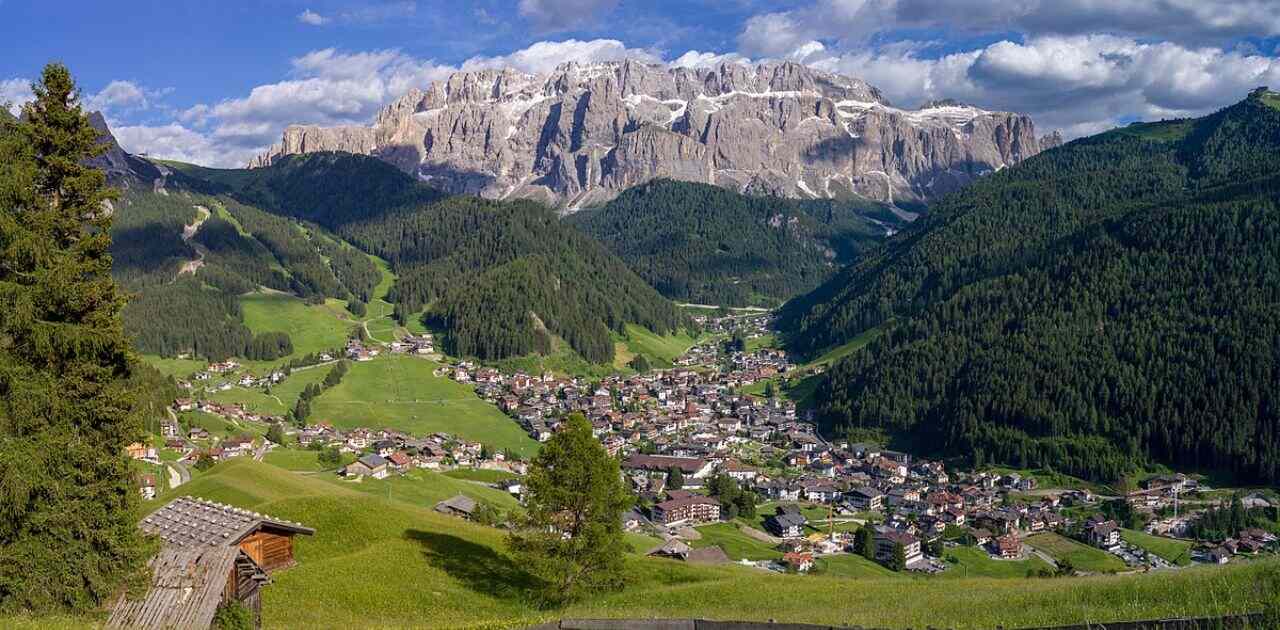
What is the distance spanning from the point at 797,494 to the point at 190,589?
10892 centimetres

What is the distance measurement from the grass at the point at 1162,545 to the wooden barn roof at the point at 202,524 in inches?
3720

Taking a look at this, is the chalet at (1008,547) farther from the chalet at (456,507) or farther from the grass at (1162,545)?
the chalet at (456,507)

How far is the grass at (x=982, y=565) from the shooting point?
289ft

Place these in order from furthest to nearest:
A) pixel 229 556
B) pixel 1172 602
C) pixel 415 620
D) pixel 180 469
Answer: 1. pixel 180 469
2. pixel 415 620
3. pixel 229 556
4. pixel 1172 602

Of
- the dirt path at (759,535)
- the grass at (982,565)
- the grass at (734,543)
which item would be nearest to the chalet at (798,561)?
the grass at (734,543)

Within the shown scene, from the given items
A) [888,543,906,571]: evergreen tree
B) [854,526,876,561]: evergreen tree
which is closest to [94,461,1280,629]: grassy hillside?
[888,543,906,571]: evergreen tree

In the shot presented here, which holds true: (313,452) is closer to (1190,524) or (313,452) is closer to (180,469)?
(180,469)

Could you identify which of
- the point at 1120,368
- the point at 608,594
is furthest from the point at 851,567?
the point at 1120,368

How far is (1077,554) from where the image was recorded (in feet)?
316

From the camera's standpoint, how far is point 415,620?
31.1 m

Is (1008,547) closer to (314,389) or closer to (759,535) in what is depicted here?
(759,535)

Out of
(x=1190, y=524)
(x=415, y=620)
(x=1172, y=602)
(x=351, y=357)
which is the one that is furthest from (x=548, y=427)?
(x=1172, y=602)

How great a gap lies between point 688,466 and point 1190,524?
67.0 meters

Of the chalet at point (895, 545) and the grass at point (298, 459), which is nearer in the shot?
the chalet at point (895, 545)
